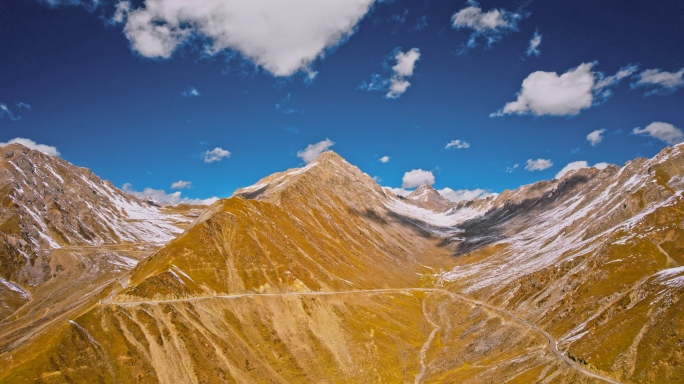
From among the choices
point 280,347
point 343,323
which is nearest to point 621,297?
point 343,323

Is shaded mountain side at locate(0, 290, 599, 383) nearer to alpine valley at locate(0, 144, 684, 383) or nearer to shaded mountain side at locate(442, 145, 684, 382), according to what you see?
alpine valley at locate(0, 144, 684, 383)

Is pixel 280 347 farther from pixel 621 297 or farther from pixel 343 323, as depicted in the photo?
pixel 621 297

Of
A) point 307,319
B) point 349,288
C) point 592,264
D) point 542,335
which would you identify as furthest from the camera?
point 349,288

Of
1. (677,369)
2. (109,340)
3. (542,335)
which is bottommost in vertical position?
(677,369)

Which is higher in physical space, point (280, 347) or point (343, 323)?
point (343, 323)

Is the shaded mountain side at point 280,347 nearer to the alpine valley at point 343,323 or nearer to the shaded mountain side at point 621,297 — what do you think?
the alpine valley at point 343,323

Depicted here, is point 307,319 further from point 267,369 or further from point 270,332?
point 267,369

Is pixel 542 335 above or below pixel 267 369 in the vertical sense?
below

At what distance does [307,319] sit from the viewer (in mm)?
139625

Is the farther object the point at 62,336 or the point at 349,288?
the point at 349,288

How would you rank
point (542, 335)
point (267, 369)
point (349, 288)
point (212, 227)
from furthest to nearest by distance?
point (349, 288)
point (212, 227)
point (542, 335)
point (267, 369)

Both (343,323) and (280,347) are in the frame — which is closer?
(280,347)

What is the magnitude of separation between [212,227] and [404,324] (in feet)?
285

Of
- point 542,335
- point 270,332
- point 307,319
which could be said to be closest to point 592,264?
point 542,335
